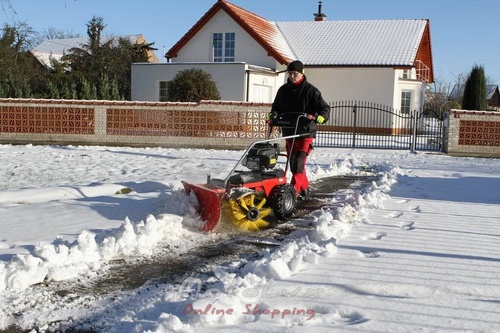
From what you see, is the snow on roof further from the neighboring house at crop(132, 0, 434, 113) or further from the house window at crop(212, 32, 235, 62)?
the house window at crop(212, 32, 235, 62)

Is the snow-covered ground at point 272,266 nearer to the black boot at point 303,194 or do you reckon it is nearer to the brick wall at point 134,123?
the black boot at point 303,194

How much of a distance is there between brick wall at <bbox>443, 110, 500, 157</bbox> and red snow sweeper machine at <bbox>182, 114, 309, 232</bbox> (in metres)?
13.1

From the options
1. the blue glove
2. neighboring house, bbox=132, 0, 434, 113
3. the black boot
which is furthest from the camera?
→ neighboring house, bbox=132, 0, 434, 113

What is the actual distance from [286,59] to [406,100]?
279 inches

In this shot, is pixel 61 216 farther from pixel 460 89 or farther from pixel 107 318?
pixel 460 89

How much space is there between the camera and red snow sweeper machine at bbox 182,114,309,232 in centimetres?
604

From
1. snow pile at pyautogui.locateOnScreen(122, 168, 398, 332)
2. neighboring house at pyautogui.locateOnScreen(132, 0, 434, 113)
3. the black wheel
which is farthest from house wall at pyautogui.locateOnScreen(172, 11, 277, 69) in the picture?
snow pile at pyautogui.locateOnScreen(122, 168, 398, 332)

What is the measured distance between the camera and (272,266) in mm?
4301

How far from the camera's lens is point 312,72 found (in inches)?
1200

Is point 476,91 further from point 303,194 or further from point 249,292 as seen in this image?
point 249,292

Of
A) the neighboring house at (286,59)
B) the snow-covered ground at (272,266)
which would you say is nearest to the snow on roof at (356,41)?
the neighboring house at (286,59)

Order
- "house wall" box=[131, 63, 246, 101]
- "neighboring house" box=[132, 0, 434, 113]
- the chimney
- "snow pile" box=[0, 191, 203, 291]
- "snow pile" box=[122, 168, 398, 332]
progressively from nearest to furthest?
"snow pile" box=[122, 168, 398, 332]
"snow pile" box=[0, 191, 203, 291]
"house wall" box=[131, 63, 246, 101]
"neighboring house" box=[132, 0, 434, 113]
the chimney

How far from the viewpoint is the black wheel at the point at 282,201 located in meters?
6.65

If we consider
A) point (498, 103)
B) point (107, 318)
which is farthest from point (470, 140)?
point (498, 103)
